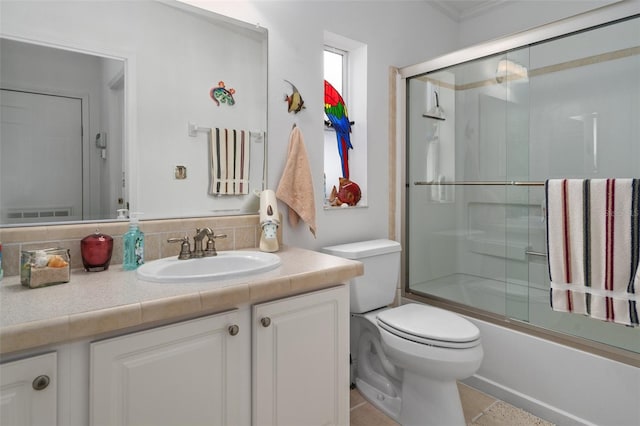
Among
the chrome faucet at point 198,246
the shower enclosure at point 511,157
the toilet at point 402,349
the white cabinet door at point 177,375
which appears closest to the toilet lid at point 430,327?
the toilet at point 402,349

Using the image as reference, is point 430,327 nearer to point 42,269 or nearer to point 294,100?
point 294,100

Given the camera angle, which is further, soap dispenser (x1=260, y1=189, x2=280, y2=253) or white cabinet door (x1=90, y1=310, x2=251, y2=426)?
soap dispenser (x1=260, y1=189, x2=280, y2=253)

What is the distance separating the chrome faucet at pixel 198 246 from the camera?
1363 mm

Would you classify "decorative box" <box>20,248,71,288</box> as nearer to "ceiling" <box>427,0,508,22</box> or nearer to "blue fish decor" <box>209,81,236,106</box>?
"blue fish decor" <box>209,81,236,106</box>

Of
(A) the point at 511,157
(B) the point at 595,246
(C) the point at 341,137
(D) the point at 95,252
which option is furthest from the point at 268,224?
(A) the point at 511,157

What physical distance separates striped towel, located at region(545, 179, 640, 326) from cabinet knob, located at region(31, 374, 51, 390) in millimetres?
1851

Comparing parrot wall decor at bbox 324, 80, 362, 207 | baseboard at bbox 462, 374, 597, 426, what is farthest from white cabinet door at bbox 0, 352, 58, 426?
baseboard at bbox 462, 374, 597, 426

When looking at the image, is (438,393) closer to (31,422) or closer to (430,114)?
(31,422)

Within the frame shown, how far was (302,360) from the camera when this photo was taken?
123 cm

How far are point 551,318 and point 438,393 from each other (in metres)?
0.73

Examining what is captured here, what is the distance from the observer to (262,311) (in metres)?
1.12

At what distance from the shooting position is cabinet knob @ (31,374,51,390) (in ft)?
2.56

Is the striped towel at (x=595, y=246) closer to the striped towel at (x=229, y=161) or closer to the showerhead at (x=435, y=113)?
the showerhead at (x=435, y=113)

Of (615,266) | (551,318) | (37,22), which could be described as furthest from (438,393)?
(37,22)
